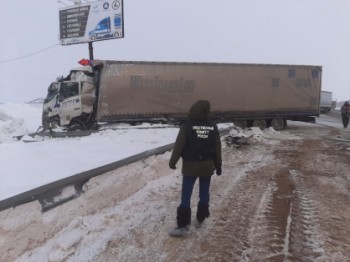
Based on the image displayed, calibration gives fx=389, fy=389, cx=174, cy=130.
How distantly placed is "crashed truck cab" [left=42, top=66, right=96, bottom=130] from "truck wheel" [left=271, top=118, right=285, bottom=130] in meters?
10.8

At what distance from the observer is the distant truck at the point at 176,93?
Answer: 1806 centimetres

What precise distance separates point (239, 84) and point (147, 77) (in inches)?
208

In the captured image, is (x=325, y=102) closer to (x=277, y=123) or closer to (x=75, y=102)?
(x=277, y=123)

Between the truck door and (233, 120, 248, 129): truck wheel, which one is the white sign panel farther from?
(233, 120, 248, 129): truck wheel

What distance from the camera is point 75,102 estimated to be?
712 inches

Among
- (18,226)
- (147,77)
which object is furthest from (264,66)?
(18,226)

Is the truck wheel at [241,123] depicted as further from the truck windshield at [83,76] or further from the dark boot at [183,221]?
the dark boot at [183,221]

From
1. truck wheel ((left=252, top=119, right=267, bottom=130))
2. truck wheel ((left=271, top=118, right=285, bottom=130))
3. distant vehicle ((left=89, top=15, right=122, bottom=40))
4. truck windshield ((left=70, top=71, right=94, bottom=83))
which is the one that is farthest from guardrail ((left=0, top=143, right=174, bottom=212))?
distant vehicle ((left=89, top=15, right=122, bottom=40))

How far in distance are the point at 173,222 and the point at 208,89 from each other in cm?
1490

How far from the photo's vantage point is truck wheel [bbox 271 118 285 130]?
2295 cm

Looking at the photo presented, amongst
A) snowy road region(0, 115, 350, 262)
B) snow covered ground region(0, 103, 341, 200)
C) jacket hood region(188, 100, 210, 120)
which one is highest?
jacket hood region(188, 100, 210, 120)

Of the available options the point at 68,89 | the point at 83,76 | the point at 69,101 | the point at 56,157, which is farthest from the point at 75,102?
the point at 56,157

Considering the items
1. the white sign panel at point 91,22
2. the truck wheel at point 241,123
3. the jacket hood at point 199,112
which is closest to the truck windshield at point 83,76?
the truck wheel at point 241,123

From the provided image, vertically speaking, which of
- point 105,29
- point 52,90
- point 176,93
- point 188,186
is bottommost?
point 188,186
